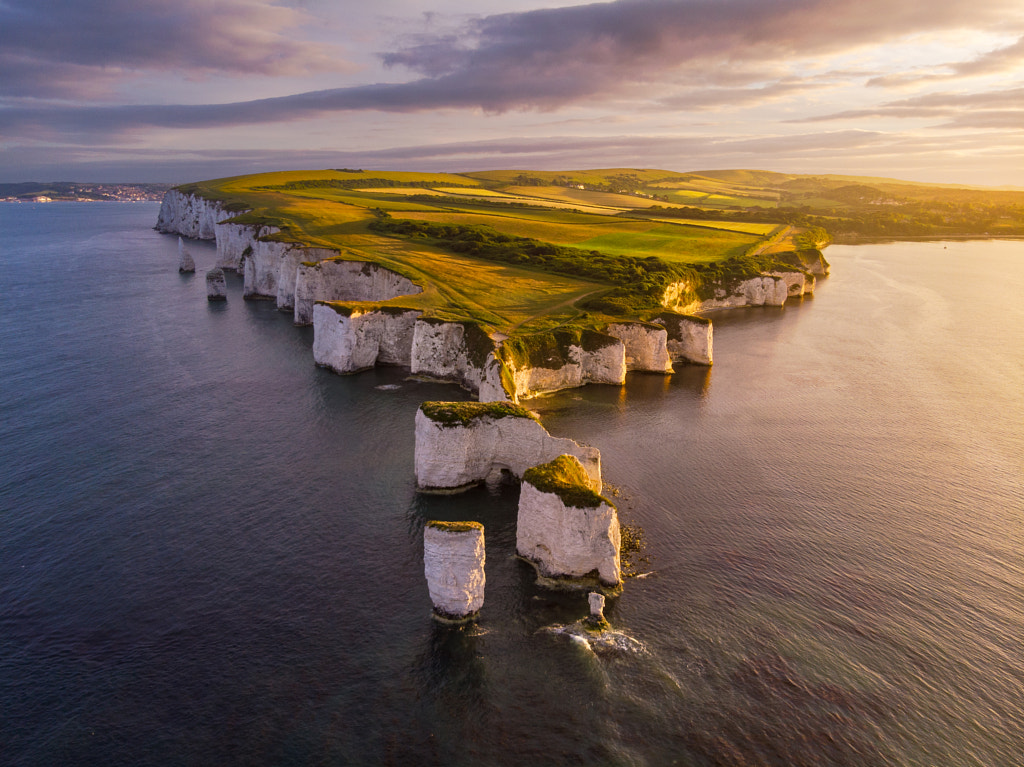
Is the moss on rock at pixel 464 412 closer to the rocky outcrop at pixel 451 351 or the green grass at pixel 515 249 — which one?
the rocky outcrop at pixel 451 351

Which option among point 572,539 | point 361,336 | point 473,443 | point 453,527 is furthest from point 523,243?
point 453,527

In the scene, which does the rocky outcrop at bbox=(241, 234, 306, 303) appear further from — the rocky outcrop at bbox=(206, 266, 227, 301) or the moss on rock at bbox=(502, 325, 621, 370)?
the moss on rock at bbox=(502, 325, 621, 370)

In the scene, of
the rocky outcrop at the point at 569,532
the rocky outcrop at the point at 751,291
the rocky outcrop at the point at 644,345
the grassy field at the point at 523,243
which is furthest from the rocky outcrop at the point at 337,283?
the rocky outcrop at the point at 569,532

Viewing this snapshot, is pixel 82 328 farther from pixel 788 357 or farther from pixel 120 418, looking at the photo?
pixel 788 357

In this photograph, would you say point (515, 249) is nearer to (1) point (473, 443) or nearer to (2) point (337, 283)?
(2) point (337, 283)

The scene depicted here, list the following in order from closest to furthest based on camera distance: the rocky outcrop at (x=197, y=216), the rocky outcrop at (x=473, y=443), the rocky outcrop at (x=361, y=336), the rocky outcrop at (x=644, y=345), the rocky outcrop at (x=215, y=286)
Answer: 1. the rocky outcrop at (x=473, y=443)
2. the rocky outcrop at (x=361, y=336)
3. the rocky outcrop at (x=644, y=345)
4. the rocky outcrop at (x=215, y=286)
5. the rocky outcrop at (x=197, y=216)

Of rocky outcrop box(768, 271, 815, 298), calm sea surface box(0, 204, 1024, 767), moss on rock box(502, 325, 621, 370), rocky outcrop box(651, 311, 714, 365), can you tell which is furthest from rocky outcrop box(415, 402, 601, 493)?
rocky outcrop box(768, 271, 815, 298)
